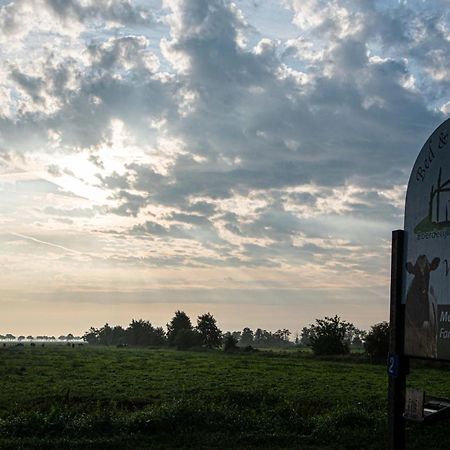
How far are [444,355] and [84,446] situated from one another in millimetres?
10349

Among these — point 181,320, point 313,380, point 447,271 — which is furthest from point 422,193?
point 181,320

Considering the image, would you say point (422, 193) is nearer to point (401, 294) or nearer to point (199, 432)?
point (401, 294)

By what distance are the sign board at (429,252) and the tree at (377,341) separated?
178 ft

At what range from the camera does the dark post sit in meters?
8.61

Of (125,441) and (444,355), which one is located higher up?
(444,355)

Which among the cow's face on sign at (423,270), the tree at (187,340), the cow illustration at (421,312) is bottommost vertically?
the tree at (187,340)

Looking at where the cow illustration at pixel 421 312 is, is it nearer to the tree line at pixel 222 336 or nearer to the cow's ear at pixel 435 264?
the cow's ear at pixel 435 264

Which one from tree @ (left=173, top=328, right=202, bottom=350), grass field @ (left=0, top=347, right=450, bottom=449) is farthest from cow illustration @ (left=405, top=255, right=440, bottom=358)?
tree @ (left=173, top=328, right=202, bottom=350)

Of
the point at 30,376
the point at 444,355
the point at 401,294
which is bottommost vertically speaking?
the point at 30,376

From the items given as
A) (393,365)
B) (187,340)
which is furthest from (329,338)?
(393,365)

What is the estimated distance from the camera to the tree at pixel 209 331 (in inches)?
4451

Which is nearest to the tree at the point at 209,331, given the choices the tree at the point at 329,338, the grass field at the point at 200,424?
the tree at the point at 329,338

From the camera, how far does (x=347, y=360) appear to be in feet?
209

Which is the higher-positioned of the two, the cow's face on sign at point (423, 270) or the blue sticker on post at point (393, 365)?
the cow's face on sign at point (423, 270)
